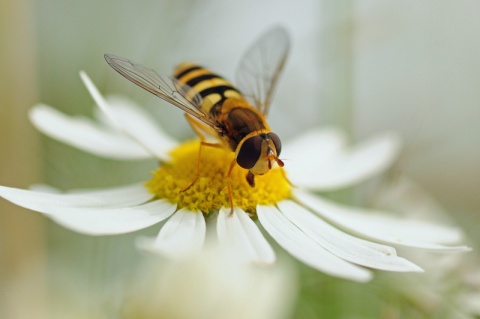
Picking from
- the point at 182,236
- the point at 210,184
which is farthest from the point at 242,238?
the point at 210,184

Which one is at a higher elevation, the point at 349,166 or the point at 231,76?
the point at 231,76

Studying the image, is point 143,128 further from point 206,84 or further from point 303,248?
point 303,248

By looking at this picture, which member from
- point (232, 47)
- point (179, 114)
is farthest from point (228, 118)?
point (232, 47)

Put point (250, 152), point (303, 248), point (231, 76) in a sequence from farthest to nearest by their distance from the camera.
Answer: point (231, 76) → point (250, 152) → point (303, 248)

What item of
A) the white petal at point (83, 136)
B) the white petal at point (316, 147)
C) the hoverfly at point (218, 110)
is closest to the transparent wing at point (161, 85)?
the hoverfly at point (218, 110)

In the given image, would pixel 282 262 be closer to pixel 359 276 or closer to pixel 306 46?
pixel 359 276

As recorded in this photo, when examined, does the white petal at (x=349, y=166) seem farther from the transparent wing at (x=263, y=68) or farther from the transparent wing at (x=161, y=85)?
the transparent wing at (x=161, y=85)

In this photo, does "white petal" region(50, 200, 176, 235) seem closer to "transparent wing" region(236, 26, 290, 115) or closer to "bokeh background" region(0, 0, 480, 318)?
"bokeh background" region(0, 0, 480, 318)
